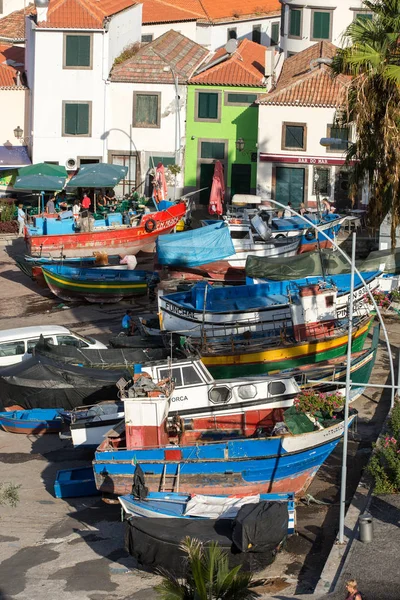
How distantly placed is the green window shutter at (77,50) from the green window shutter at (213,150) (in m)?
7.11

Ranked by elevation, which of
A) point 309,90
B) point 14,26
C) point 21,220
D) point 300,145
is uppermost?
point 14,26

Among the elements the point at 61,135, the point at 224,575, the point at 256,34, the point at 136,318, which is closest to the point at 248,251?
the point at 136,318

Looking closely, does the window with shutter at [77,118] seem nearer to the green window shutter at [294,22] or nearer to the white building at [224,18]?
the green window shutter at [294,22]

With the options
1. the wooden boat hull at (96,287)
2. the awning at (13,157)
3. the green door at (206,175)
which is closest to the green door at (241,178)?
the green door at (206,175)

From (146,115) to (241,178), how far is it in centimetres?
562

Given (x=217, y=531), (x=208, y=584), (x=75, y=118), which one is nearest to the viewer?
(x=208, y=584)

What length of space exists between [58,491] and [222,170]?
32.4m

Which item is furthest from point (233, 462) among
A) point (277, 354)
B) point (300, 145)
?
point (300, 145)

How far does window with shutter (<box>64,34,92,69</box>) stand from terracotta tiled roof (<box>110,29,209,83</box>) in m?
1.46

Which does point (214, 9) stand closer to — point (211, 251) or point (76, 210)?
point (76, 210)

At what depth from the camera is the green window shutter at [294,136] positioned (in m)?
54.4

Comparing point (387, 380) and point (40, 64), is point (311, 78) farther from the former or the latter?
point (387, 380)

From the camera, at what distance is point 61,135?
5666 centimetres

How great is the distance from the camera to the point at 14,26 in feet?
224
